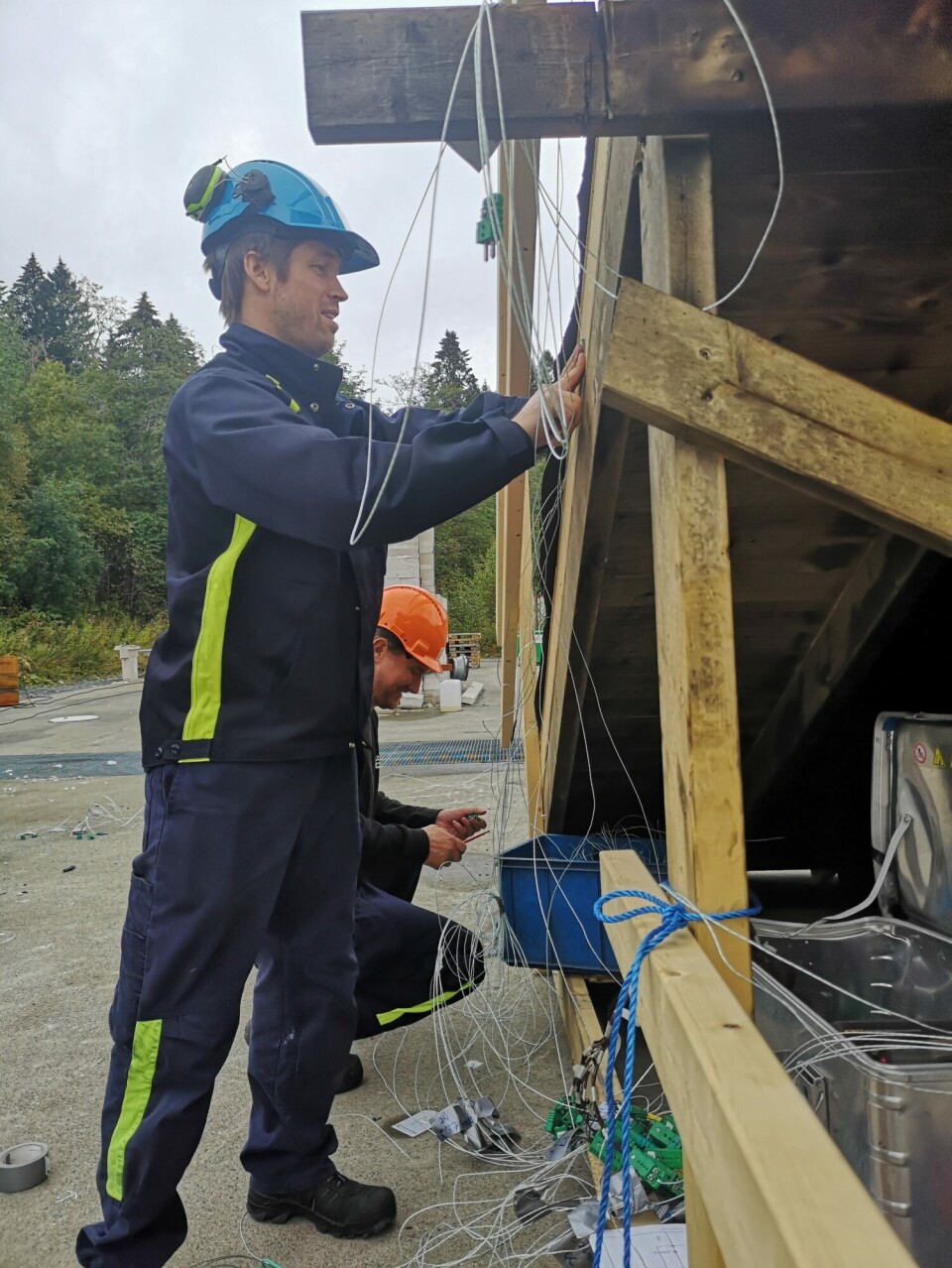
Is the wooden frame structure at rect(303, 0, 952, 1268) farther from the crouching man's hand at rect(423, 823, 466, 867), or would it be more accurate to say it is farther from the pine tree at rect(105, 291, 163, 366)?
the pine tree at rect(105, 291, 163, 366)

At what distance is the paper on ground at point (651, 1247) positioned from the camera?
1.54 m

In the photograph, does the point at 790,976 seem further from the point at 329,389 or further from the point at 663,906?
the point at 329,389

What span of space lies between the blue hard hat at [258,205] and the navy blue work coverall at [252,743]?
10.1 inches

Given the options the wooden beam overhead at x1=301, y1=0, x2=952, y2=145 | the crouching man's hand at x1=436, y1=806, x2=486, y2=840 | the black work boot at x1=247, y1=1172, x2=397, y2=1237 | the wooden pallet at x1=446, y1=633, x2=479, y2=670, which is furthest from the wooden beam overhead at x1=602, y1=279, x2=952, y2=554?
the wooden pallet at x1=446, y1=633, x2=479, y2=670

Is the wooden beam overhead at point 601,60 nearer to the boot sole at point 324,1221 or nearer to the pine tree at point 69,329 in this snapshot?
the boot sole at point 324,1221

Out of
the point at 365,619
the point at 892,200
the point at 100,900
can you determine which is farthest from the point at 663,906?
the point at 100,900

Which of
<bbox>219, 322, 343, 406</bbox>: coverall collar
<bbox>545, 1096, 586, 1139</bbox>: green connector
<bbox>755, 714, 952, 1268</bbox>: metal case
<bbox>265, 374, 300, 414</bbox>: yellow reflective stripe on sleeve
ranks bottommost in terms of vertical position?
<bbox>545, 1096, 586, 1139</bbox>: green connector

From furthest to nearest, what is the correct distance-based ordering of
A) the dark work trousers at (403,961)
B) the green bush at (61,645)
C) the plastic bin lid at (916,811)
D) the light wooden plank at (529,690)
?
the green bush at (61,645) < the light wooden plank at (529,690) < the dark work trousers at (403,961) < the plastic bin lid at (916,811)

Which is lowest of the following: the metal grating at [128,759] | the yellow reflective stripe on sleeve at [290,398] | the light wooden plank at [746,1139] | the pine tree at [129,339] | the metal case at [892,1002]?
the metal grating at [128,759]

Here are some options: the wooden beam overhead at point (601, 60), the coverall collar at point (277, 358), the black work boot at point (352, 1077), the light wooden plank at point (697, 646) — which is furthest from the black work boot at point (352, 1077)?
the wooden beam overhead at point (601, 60)

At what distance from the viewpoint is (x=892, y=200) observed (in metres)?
1.36

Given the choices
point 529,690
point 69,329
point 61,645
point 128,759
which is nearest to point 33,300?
point 69,329

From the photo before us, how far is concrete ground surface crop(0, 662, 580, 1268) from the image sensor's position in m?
1.93

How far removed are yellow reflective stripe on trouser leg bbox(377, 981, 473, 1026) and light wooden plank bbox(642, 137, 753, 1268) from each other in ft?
4.82
